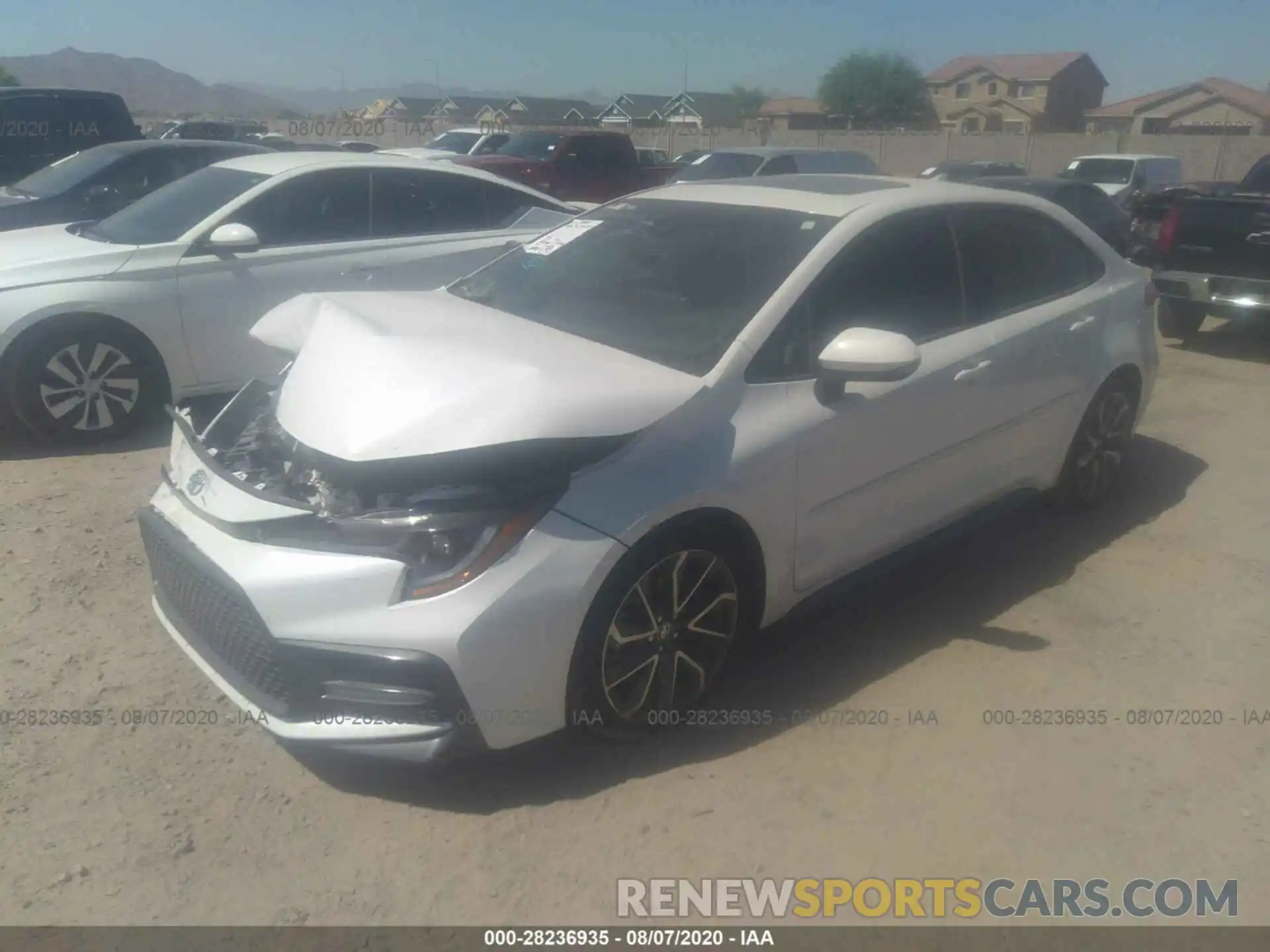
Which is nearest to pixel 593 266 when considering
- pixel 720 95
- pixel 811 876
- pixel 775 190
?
pixel 775 190

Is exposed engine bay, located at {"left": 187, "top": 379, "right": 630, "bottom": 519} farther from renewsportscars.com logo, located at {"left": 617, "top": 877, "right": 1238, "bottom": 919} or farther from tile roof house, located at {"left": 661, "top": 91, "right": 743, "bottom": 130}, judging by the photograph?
tile roof house, located at {"left": 661, "top": 91, "right": 743, "bottom": 130}

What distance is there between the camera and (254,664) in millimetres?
2924

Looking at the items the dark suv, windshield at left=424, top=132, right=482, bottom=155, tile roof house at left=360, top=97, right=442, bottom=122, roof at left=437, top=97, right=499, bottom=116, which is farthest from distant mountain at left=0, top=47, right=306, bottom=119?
the dark suv

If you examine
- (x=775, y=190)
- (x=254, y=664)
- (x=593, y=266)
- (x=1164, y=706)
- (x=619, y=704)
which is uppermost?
(x=775, y=190)

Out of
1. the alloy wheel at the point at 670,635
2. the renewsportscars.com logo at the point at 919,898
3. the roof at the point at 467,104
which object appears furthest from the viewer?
the roof at the point at 467,104

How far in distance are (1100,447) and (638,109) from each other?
275ft

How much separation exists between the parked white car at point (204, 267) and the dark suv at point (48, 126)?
804cm

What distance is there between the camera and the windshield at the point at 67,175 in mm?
9055

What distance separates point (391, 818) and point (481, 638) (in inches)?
26.0

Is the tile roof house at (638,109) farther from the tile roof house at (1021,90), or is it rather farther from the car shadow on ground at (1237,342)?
the car shadow on ground at (1237,342)

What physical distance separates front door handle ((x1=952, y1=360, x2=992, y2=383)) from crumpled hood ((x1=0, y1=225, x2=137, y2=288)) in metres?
4.51

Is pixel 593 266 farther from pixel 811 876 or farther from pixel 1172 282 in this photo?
pixel 1172 282

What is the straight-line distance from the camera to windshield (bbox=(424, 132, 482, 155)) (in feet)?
71.9

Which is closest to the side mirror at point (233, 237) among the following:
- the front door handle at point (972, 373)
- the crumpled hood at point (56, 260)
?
the crumpled hood at point (56, 260)
